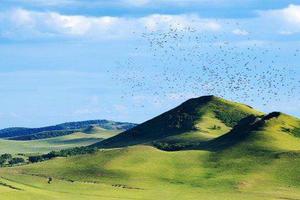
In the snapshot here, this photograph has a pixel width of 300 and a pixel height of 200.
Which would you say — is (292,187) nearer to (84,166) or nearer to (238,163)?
(238,163)

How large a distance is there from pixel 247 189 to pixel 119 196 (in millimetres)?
33102

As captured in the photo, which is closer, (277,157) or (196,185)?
(196,185)

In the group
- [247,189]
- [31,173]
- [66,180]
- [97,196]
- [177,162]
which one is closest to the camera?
[97,196]

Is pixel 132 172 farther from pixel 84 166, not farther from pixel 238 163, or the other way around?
pixel 238 163

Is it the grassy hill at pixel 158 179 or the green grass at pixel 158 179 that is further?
the green grass at pixel 158 179

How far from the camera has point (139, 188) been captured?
537ft

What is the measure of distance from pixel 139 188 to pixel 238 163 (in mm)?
41027

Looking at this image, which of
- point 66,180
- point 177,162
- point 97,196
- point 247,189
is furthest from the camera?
point 177,162

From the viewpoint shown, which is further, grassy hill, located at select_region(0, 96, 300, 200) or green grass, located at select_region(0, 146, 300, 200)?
green grass, located at select_region(0, 146, 300, 200)

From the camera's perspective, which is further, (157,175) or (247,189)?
(157,175)

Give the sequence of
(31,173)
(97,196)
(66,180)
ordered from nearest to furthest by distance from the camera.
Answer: (97,196), (66,180), (31,173)

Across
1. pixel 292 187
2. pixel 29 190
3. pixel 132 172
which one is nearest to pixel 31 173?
pixel 132 172

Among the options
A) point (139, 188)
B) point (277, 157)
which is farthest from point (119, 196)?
point (277, 157)

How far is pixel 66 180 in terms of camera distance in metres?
172
